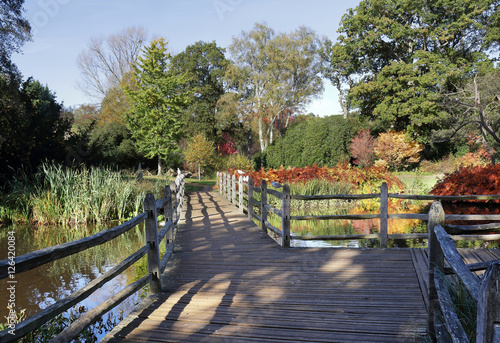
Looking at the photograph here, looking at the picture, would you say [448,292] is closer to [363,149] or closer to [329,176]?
[329,176]

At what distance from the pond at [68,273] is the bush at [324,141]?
19.0 metres

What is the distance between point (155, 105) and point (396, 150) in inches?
686

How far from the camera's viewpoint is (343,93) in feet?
130

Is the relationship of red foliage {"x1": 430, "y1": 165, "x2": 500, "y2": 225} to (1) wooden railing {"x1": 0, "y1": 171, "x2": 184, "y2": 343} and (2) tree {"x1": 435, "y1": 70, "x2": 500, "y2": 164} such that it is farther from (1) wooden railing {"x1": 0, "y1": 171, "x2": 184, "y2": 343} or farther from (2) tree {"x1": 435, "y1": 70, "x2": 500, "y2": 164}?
(2) tree {"x1": 435, "y1": 70, "x2": 500, "y2": 164}

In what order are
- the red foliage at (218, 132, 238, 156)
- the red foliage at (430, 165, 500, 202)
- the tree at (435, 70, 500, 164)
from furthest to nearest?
the red foliage at (218, 132, 238, 156)
the tree at (435, 70, 500, 164)
the red foliage at (430, 165, 500, 202)

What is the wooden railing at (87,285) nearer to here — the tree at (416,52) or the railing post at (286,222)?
the railing post at (286,222)

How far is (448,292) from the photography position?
2.42 metres

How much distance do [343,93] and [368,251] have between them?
1438 inches

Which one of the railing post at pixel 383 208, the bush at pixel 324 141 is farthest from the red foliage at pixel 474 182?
the bush at pixel 324 141

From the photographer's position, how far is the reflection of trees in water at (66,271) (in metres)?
4.95

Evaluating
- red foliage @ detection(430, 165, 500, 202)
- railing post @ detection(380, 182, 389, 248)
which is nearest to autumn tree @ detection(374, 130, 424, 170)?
red foliage @ detection(430, 165, 500, 202)

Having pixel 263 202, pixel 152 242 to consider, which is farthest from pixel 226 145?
pixel 152 242

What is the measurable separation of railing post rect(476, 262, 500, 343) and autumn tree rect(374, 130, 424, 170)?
24.0 metres

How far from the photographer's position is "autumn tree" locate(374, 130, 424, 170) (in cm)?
2428
